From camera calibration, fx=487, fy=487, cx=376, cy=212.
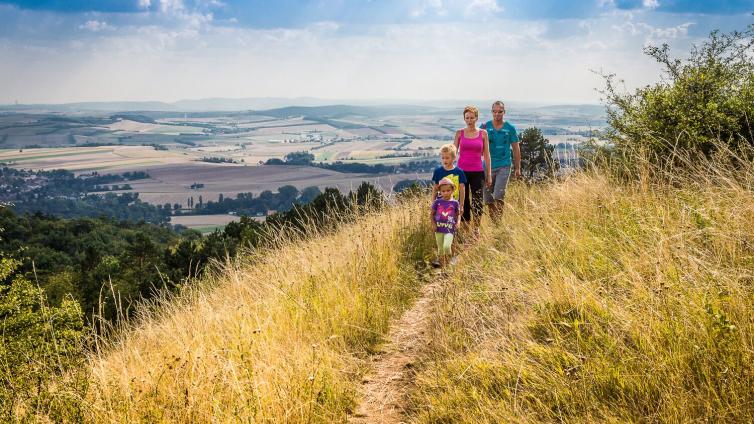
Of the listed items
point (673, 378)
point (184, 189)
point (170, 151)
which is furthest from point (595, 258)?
point (170, 151)

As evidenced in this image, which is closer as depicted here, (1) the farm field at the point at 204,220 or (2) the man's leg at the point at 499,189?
(2) the man's leg at the point at 499,189

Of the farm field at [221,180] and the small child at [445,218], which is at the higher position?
the small child at [445,218]


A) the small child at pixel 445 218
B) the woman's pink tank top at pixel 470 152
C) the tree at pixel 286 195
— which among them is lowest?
the tree at pixel 286 195

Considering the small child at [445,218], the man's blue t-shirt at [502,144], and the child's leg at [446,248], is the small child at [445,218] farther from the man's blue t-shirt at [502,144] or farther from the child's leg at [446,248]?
the man's blue t-shirt at [502,144]

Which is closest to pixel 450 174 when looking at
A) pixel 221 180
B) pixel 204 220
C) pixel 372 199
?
pixel 372 199

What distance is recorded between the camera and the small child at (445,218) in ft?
20.1

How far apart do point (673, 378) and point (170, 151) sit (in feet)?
695

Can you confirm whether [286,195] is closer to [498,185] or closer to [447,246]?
[498,185]

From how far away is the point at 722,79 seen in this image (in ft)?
26.0

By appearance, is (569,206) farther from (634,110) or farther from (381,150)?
(381,150)

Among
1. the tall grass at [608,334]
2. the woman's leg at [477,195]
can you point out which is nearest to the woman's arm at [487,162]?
the woman's leg at [477,195]

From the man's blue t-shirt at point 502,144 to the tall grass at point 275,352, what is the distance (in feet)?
7.23

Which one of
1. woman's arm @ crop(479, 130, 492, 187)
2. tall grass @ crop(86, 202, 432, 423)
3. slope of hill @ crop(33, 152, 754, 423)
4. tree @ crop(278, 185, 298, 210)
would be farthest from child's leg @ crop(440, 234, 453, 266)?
tree @ crop(278, 185, 298, 210)

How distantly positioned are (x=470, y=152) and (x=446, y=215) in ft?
4.28
